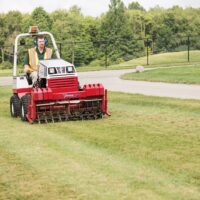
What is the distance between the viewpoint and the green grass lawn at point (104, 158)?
6.57 m

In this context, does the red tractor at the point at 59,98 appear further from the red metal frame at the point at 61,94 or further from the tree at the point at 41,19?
the tree at the point at 41,19

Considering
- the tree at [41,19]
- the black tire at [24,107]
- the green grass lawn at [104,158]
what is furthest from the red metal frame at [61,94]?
the tree at [41,19]

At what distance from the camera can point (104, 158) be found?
8312 millimetres

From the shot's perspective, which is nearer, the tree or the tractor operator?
the tractor operator

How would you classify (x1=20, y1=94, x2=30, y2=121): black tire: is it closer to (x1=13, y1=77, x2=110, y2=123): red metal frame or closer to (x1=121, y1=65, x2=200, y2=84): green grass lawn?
(x1=13, y1=77, x2=110, y2=123): red metal frame

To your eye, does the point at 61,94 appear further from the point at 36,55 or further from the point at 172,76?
the point at 172,76

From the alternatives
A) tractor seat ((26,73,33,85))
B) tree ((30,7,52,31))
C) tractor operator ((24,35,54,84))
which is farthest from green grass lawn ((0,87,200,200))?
tree ((30,7,52,31))

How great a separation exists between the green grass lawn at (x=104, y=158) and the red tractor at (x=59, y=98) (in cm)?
45

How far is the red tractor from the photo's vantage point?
1290 centimetres

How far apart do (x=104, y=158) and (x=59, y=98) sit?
4.83 m

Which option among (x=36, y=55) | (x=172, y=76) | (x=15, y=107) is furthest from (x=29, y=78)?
(x=172, y=76)

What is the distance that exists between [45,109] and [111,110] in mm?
2619

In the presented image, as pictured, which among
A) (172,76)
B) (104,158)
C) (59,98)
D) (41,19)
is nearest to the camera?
(104,158)

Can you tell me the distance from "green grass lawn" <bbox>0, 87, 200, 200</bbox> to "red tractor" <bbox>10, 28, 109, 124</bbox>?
451 mm
